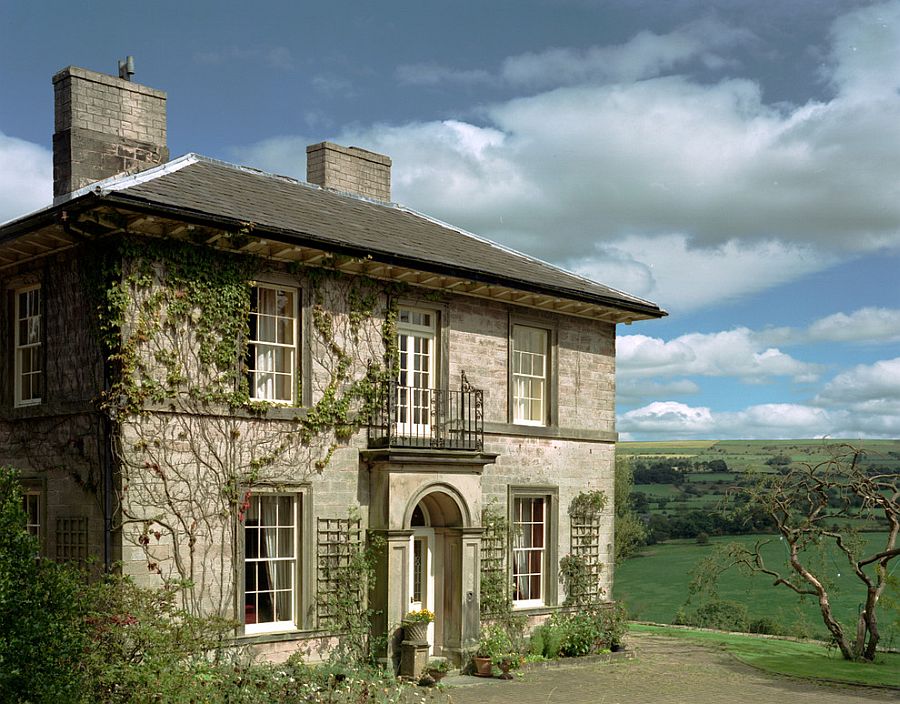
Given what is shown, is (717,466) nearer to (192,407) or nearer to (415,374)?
(415,374)

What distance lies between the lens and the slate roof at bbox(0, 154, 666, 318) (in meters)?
14.6

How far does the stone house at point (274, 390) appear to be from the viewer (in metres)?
14.0

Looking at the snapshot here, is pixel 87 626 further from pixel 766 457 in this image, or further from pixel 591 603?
pixel 766 457

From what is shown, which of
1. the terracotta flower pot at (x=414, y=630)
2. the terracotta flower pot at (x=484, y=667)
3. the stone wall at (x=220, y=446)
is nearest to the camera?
the stone wall at (x=220, y=446)

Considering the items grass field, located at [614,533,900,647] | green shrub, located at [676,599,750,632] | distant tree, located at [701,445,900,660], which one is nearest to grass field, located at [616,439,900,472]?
grass field, located at [614,533,900,647]

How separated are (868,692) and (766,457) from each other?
215 feet

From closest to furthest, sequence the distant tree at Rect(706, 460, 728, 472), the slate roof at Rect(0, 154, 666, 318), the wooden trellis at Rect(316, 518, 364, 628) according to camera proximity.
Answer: the slate roof at Rect(0, 154, 666, 318)
the wooden trellis at Rect(316, 518, 364, 628)
the distant tree at Rect(706, 460, 728, 472)

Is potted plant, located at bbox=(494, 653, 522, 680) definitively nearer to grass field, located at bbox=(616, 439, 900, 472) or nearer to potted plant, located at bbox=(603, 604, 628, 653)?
potted plant, located at bbox=(603, 604, 628, 653)

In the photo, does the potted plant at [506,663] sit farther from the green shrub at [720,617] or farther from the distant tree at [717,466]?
the distant tree at [717,466]

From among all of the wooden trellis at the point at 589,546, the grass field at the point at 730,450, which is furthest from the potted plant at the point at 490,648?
the grass field at the point at 730,450

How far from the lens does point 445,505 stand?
17547 mm

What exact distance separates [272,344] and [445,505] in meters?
4.28

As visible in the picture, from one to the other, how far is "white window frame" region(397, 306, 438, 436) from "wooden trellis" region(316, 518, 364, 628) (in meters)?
2.06

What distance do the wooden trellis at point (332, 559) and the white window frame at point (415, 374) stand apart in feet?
6.77
